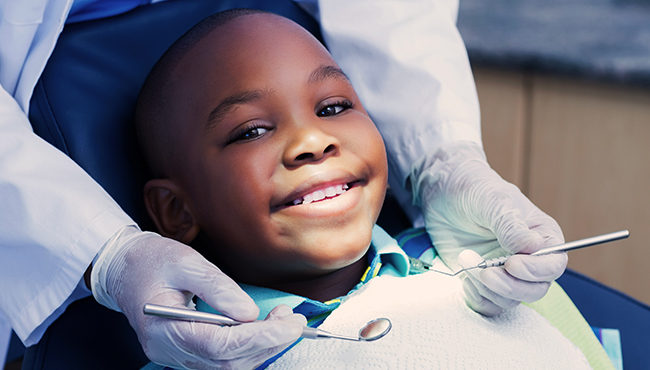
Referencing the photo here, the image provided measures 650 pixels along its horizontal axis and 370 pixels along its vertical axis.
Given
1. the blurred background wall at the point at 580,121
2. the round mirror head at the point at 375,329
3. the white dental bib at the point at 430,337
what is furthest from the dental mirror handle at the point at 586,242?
the blurred background wall at the point at 580,121

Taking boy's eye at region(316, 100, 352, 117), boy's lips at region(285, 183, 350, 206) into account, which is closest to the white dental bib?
boy's lips at region(285, 183, 350, 206)

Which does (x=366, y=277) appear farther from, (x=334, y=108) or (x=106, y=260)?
(x=106, y=260)

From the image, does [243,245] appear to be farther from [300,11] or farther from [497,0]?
[497,0]

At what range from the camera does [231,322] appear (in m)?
0.63

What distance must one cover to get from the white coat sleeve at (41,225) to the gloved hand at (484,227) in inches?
19.1

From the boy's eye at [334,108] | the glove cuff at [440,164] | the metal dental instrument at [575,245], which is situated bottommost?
the glove cuff at [440,164]

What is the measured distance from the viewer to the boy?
75 cm

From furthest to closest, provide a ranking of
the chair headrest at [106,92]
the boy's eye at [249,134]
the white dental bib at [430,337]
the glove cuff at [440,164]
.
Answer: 1. the glove cuff at [440,164]
2. the chair headrest at [106,92]
3. the boy's eye at [249,134]
4. the white dental bib at [430,337]

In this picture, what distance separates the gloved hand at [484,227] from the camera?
76cm

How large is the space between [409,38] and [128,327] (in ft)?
2.35

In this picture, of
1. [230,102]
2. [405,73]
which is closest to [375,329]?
[230,102]

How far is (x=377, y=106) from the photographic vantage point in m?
1.11

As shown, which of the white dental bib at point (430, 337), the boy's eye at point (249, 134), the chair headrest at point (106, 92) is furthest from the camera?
the chair headrest at point (106, 92)

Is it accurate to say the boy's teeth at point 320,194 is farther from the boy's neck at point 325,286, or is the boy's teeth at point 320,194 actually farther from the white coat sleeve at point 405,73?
the white coat sleeve at point 405,73
